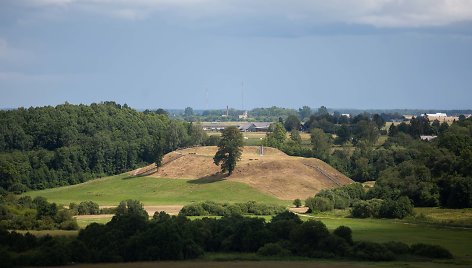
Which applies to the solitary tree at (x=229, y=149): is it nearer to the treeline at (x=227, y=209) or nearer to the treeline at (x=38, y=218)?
the treeline at (x=227, y=209)

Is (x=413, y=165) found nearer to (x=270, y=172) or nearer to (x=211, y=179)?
(x=270, y=172)

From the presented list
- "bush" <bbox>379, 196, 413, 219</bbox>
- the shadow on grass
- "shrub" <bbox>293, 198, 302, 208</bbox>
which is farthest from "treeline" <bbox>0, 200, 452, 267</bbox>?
the shadow on grass

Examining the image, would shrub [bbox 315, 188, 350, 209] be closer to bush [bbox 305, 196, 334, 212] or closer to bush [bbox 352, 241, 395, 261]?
bush [bbox 305, 196, 334, 212]

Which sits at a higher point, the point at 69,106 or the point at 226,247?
the point at 69,106

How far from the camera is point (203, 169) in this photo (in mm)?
137625

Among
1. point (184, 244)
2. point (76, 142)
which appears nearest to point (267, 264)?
point (184, 244)

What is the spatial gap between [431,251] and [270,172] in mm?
60392

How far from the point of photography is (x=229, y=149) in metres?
131

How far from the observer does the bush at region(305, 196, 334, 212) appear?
106m

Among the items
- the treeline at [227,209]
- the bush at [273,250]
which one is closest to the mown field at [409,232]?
the treeline at [227,209]

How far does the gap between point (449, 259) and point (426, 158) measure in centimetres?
4916

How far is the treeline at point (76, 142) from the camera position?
143663 millimetres

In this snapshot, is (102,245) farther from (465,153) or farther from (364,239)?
(465,153)

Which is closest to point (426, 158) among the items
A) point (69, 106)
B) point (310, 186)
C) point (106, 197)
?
point (310, 186)
